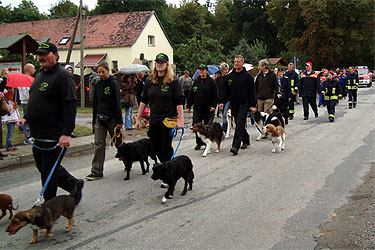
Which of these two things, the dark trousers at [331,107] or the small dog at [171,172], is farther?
the dark trousers at [331,107]

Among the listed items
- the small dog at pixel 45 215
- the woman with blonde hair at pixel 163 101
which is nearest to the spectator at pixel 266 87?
the woman with blonde hair at pixel 163 101

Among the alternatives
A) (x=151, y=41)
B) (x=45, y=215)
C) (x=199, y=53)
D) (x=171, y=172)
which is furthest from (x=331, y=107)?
(x=151, y=41)

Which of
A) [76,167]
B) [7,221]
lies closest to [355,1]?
[76,167]

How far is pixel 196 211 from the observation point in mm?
5434

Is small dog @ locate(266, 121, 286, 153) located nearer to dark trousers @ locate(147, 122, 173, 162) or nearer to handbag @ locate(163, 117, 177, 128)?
dark trousers @ locate(147, 122, 173, 162)

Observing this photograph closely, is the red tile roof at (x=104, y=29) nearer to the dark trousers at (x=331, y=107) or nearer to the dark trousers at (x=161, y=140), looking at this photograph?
the dark trousers at (x=331, y=107)

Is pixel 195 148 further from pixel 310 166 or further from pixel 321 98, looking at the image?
pixel 321 98

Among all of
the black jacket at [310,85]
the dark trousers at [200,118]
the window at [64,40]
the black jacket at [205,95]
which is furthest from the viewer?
the window at [64,40]

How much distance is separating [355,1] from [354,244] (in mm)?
47112

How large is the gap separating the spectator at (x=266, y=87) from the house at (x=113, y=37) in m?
29.2

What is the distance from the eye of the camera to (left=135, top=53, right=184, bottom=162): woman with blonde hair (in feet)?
20.6

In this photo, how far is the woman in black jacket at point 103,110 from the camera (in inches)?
276

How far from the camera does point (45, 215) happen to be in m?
4.27

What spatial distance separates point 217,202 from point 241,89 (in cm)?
416
